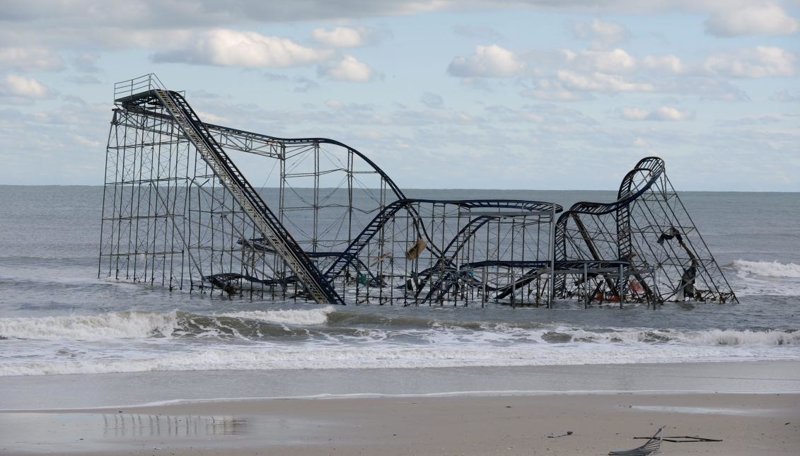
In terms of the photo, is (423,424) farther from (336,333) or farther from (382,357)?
(336,333)

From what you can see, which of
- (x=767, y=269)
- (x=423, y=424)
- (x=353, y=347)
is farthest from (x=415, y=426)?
(x=767, y=269)

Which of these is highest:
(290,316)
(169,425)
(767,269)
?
(767,269)

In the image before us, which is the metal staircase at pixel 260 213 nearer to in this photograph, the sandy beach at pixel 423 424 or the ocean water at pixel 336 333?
the ocean water at pixel 336 333

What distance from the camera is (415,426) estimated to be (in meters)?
15.5

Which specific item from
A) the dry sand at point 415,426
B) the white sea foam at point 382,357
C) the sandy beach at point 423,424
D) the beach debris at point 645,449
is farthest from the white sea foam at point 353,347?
the beach debris at point 645,449

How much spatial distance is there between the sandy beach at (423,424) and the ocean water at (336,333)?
13.5ft

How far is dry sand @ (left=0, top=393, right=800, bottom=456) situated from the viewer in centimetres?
1385

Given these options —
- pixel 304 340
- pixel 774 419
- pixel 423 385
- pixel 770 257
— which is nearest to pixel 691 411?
pixel 774 419

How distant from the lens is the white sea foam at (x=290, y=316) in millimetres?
32344

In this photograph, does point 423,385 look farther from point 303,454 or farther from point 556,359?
point 303,454

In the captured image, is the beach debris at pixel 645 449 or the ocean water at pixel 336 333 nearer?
the beach debris at pixel 645 449

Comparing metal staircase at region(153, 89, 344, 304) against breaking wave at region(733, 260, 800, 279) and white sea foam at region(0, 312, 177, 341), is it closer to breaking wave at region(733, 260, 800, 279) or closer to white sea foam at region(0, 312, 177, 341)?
white sea foam at region(0, 312, 177, 341)

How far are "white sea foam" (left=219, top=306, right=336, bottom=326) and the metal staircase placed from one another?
3.67 meters

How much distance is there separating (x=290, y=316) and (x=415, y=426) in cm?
1796
